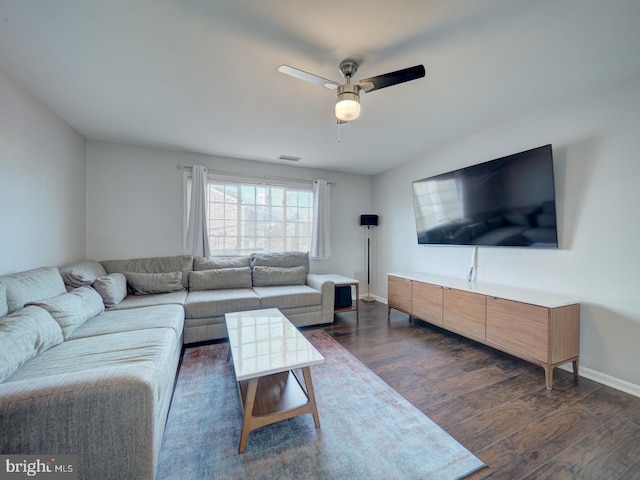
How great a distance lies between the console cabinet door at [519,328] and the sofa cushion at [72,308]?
3.40 metres

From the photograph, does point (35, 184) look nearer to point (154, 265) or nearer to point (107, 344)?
point (154, 265)

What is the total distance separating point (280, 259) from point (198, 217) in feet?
4.31

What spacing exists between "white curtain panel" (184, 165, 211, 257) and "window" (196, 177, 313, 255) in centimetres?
17

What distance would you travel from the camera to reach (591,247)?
2.13 metres

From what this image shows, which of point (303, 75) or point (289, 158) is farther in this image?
point (289, 158)

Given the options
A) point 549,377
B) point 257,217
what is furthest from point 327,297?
point 549,377

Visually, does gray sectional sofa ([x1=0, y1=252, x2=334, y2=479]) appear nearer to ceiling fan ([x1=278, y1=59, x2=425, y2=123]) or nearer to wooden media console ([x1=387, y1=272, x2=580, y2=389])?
wooden media console ([x1=387, y1=272, x2=580, y2=389])

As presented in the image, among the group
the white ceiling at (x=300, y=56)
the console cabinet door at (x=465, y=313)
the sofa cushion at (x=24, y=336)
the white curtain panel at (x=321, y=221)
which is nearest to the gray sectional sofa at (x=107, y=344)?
the sofa cushion at (x=24, y=336)

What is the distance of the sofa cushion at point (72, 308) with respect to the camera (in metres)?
1.67

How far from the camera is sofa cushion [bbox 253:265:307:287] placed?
3539mm

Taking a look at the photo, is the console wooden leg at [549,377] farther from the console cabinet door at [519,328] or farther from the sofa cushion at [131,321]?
the sofa cushion at [131,321]

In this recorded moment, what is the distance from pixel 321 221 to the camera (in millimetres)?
4324

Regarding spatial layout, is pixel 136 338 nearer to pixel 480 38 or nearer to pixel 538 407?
pixel 538 407

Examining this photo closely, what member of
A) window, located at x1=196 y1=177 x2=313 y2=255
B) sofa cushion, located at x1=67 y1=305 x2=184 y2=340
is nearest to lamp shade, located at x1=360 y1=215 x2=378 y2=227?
window, located at x1=196 y1=177 x2=313 y2=255
